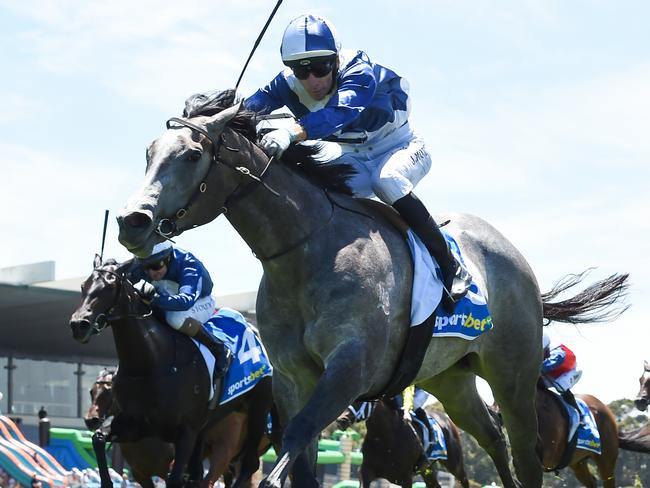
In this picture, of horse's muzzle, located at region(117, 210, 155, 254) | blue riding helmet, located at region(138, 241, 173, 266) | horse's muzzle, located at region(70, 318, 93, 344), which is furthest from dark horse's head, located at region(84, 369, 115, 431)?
horse's muzzle, located at region(117, 210, 155, 254)

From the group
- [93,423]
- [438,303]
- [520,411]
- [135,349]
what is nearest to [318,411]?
[438,303]

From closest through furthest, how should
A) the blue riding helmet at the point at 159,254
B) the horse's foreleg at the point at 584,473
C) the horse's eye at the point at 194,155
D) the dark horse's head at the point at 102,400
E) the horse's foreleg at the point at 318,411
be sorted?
the horse's foreleg at the point at 318,411 → the horse's eye at the point at 194,155 → the blue riding helmet at the point at 159,254 → the dark horse's head at the point at 102,400 → the horse's foreleg at the point at 584,473

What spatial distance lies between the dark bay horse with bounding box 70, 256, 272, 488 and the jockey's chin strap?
4.24m

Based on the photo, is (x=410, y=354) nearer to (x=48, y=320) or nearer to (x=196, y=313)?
(x=196, y=313)

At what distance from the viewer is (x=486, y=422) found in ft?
26.3

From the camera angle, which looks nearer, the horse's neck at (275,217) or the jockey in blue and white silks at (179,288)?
the horse's neck at (275,217)

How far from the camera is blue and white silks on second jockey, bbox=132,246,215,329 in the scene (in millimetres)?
10438

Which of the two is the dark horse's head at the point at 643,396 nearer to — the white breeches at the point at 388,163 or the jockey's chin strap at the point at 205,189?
the white breeches at the point at 388,163

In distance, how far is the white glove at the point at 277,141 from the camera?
593 centimetres

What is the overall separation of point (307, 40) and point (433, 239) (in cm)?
131

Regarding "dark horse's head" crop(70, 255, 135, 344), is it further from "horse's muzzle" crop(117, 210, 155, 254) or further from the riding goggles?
"horse's muzzle" crop(117, 210, 155, 254)

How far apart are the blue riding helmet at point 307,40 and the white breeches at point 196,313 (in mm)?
4782

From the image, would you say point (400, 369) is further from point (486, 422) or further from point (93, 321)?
point (93, 321)

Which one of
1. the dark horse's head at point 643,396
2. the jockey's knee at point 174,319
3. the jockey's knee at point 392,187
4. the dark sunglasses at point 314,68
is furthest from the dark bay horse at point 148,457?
the dark horse's head at point 643,396
